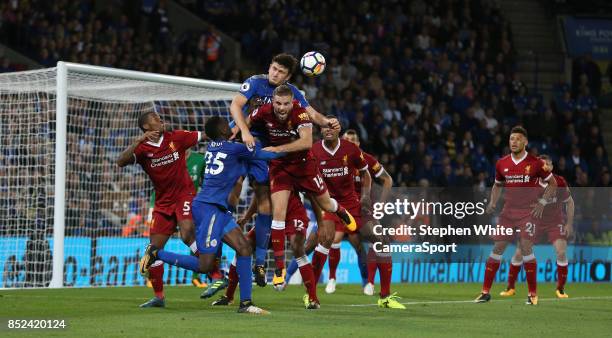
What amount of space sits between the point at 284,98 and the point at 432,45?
16572mm

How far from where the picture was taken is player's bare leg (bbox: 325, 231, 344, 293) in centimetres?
1602

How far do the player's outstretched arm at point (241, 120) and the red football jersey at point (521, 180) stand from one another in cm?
416

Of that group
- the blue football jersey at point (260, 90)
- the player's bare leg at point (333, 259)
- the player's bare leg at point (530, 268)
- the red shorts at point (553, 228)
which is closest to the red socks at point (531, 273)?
the player's bare leg at point (530, 268)

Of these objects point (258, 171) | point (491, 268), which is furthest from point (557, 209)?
point (258, 171)

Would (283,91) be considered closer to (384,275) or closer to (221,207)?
(221,207)

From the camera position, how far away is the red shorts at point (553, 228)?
630 inches

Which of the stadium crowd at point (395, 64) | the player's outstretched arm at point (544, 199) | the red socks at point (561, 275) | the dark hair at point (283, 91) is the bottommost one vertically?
the red socks at point (561, 275)

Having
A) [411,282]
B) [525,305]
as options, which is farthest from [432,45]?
[525,305]

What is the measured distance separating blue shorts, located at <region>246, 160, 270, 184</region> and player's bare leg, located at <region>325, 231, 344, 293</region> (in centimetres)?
386

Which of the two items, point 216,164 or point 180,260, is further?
point 180,260

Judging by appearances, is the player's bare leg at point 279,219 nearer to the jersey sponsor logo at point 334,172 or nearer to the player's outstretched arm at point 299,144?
the player's outstretched arm at point 299,144

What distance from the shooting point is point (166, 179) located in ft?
43.2

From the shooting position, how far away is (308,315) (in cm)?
1129

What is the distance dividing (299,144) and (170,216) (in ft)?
6.86
